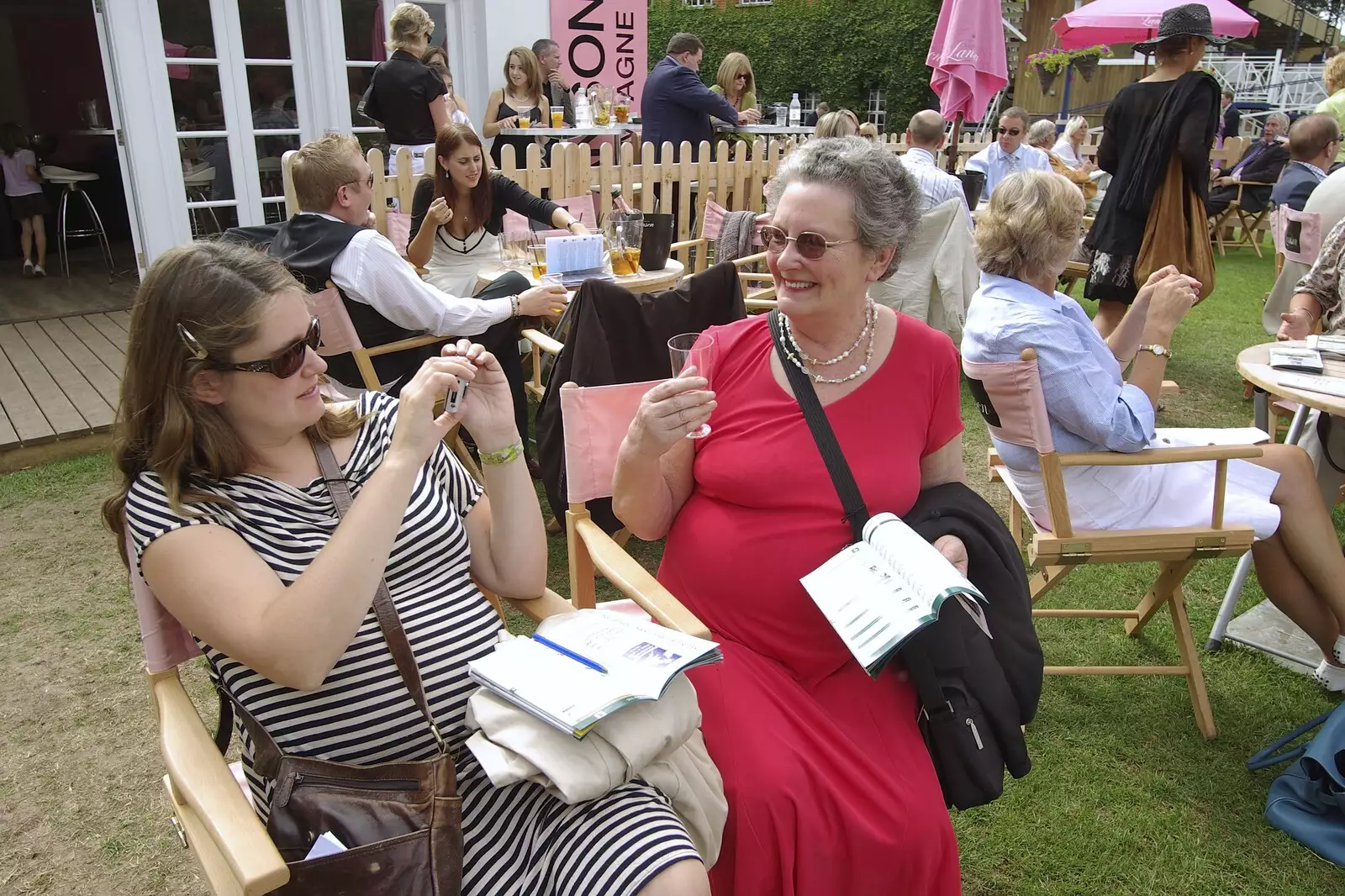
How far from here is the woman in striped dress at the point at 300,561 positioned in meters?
1.36

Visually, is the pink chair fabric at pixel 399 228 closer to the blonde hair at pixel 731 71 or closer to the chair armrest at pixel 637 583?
the chair armrest at pixel 637 583

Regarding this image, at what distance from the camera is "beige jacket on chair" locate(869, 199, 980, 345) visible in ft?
17.4

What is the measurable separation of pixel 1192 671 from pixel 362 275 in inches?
121

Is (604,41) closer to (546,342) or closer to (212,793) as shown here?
(546,342)

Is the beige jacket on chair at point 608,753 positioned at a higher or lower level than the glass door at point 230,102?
lower

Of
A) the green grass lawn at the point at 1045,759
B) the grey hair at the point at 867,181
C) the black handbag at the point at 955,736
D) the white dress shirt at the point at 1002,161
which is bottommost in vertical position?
the green grass lawn at the point at 1045,759

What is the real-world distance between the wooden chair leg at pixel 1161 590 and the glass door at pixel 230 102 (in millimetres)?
6378

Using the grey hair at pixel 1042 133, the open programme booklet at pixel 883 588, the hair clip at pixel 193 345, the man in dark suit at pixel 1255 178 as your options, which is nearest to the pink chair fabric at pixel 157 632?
the hair clip at pixel 193 345

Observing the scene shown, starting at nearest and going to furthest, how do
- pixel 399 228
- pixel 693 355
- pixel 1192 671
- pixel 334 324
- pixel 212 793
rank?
pixel 212 793 → pixel 693 355 → pixel 1192 671 → pixel 334 324 → pixel 399 228

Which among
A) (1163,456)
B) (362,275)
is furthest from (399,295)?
(1163,456)

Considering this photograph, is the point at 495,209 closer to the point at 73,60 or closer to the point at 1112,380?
the point at 1112,380

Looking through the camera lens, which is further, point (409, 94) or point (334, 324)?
point (409, 94)

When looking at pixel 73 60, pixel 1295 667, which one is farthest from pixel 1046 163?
pixel 73 60

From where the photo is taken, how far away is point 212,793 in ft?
4.21
